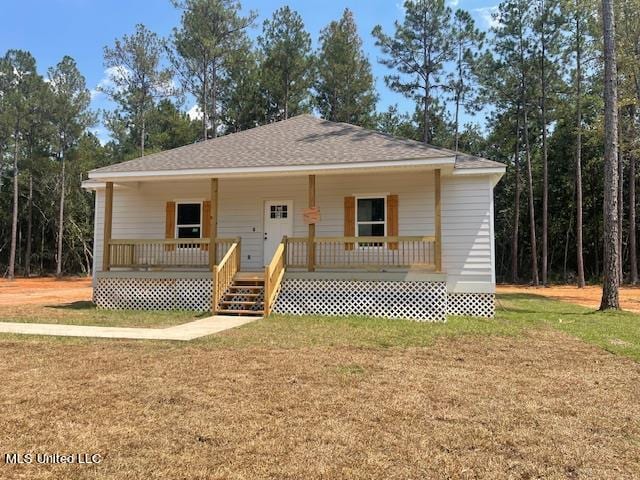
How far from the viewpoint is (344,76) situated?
3123 centimetres

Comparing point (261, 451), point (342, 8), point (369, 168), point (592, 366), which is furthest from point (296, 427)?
point (342, 8)

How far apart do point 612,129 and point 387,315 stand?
803 cm

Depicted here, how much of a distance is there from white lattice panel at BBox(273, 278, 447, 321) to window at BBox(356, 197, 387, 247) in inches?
73.0

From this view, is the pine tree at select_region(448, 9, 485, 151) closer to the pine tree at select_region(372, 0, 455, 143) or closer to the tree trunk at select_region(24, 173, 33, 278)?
the pine tree at select_region(372, 0, 455, 143)

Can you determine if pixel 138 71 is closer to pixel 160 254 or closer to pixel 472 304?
pixel 160 254

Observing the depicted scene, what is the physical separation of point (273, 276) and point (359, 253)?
2.69 m

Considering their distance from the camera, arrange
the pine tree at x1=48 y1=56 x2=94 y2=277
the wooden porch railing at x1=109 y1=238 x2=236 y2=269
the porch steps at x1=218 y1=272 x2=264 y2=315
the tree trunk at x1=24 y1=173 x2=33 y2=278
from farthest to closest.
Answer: the tree trunk at x1=24 y1=173 x2=33 y2=278 → the pine tree at x1=48 y1=56 x2=94 y2=277 → the wooden porch railing at x1=109 y1=238 x2=236 y2=269 → the porch steps at x1=218 y1=272 x2=264 y2=315

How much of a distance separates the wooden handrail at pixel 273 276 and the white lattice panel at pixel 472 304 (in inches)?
170

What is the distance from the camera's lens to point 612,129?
41.9 feet

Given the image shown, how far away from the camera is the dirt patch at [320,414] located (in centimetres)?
313

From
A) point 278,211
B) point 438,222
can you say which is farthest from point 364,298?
point 278,211

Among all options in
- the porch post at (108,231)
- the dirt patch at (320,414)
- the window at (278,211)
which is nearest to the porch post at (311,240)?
the window at (278,211)

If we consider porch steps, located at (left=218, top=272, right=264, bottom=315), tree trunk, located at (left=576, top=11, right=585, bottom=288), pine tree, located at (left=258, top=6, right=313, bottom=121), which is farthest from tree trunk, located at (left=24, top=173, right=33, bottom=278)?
tree trunk, located at (left=576, top=11, right=585, bottom=288)

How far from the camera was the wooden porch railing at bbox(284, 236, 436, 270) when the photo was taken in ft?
38.7
